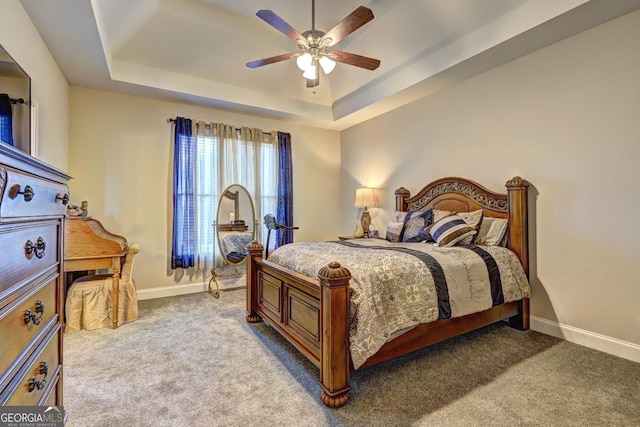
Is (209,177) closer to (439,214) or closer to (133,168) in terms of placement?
(133,168)

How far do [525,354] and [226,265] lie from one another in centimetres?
359

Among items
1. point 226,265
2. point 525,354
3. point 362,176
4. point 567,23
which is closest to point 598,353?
point 525,354

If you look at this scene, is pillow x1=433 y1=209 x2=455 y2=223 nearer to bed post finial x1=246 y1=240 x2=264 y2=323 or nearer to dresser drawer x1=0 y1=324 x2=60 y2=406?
bed post finial x1=246 y1=240 x2=264 y2=323

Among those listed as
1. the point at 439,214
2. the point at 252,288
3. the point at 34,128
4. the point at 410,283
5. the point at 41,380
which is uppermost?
the point at 34,128

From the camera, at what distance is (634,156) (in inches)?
91.4

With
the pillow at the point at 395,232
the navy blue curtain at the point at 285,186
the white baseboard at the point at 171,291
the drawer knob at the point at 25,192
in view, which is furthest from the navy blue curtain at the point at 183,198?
the drawer knob at the point at 25,192

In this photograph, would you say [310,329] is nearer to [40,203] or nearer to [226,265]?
[40,203]

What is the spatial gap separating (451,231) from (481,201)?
69cm

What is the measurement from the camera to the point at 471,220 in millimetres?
3127

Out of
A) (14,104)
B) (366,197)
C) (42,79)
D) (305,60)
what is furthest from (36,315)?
(366,197)

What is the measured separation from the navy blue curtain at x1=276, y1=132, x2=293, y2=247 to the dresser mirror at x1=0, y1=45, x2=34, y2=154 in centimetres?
305

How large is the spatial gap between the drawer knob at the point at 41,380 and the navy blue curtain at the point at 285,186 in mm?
3711

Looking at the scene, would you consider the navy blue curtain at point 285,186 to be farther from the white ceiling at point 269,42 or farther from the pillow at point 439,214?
the pillow at point 439,214

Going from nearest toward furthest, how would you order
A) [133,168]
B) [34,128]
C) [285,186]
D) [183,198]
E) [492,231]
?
[34,128] → [492,231] → [133,168] → [183,198] → [285,186]
